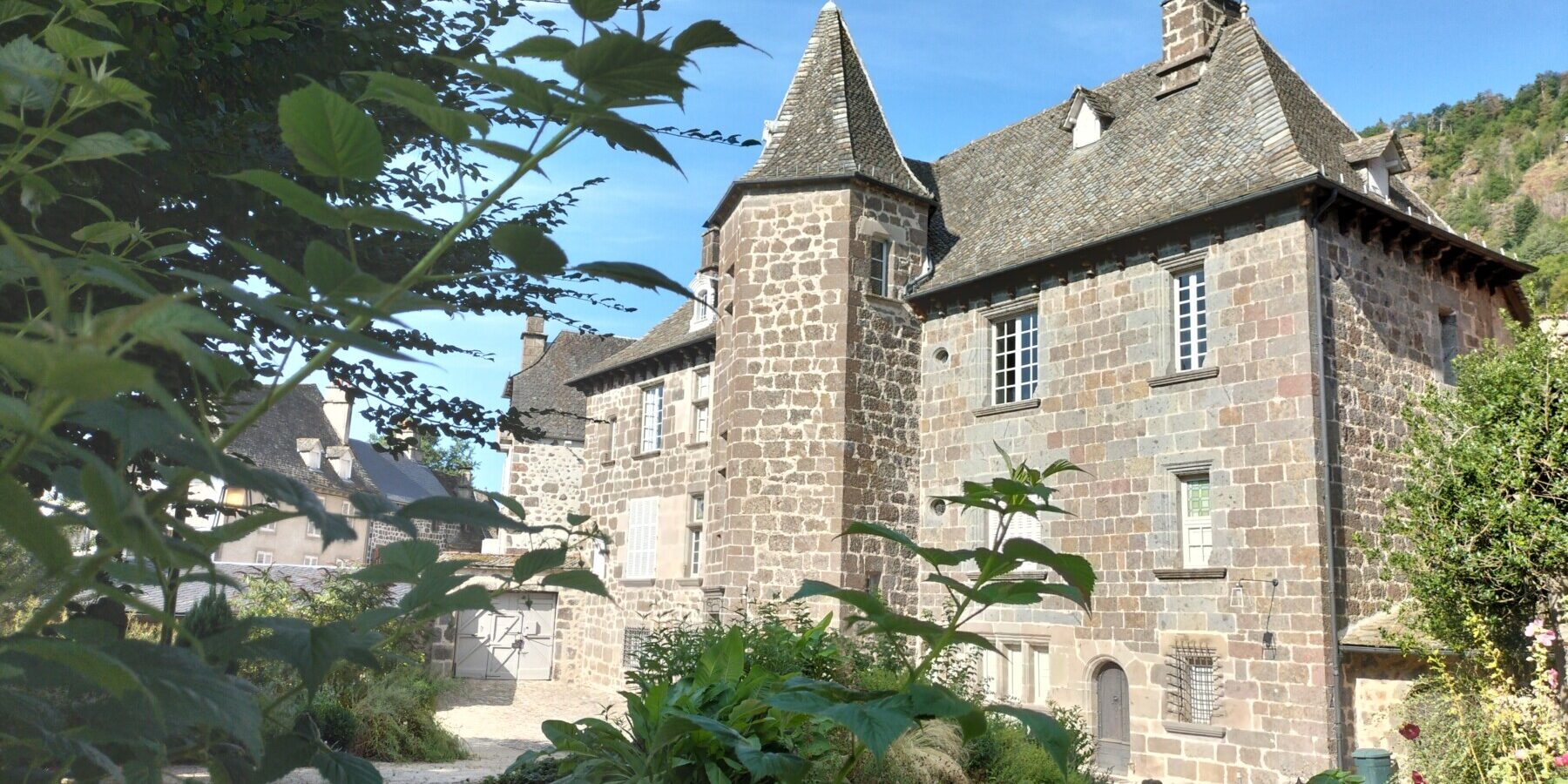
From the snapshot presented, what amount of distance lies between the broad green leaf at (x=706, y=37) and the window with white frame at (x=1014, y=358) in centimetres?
1562

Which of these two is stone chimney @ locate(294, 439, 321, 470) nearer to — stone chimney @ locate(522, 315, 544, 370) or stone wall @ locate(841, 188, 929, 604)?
stone chimney @ locate(522, 315, 544, 370)

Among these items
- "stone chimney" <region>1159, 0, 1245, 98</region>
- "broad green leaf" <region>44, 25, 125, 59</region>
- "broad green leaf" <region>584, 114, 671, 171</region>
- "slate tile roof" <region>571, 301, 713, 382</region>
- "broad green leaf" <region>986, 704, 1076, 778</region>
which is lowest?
"broad green leaf" <region>986, 704, 1076, 778</region>

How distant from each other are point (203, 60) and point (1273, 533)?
1122 cm

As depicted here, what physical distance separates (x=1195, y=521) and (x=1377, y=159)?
4.98m

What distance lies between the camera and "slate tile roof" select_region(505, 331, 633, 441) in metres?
30.0

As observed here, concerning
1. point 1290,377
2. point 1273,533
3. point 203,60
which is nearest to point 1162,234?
point 1290,377

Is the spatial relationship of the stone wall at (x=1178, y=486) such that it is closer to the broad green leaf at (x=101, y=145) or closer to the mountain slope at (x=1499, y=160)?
the broad green leaf at (x=101, y=145)

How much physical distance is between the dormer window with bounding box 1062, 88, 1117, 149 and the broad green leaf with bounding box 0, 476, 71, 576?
17.8 metres

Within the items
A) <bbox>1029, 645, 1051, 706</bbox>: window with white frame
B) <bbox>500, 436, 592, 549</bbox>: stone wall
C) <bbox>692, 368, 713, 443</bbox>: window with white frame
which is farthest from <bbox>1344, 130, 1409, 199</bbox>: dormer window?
<bbox>500, 436, 592, 549</bbox>: stone wall

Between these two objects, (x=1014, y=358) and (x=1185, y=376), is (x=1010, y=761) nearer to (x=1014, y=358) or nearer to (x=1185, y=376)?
(x=1185, y=376)

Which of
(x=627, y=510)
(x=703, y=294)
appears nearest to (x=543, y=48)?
(x=703, y=294)

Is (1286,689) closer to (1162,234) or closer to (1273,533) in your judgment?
(1273,533)

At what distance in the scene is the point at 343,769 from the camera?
0.97 m

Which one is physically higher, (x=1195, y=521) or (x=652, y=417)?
(x=652, y=417)
